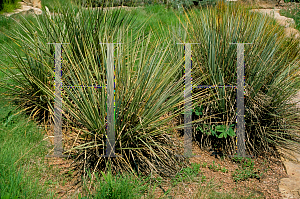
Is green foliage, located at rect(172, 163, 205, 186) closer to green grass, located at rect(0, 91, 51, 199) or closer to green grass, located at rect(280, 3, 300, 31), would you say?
green grass, located at rect(0, 91, 51, 199)

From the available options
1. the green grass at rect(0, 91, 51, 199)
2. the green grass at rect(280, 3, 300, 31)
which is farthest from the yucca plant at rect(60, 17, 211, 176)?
the green grass at rect(280, 3, 300, 31)

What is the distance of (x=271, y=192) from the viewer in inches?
111

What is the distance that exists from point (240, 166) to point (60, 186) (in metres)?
1.93

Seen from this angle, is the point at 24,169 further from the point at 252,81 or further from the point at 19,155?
the point at 252,81

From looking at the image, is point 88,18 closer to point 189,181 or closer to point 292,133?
point 189,181

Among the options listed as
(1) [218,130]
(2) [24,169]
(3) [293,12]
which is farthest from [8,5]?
(3) [293,12]

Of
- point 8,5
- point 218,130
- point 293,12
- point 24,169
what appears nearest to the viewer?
point 24,169

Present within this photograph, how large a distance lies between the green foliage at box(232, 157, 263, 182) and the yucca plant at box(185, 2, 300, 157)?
0.15 meters

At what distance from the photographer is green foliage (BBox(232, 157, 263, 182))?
A: 3.01m

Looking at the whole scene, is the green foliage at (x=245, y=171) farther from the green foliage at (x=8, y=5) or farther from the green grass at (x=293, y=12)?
the green grass at (x=293, y=12)

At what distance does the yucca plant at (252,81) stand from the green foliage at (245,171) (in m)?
0.15

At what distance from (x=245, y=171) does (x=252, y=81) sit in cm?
102

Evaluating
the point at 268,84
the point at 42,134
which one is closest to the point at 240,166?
the point at 268,84

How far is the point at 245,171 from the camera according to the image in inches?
122
